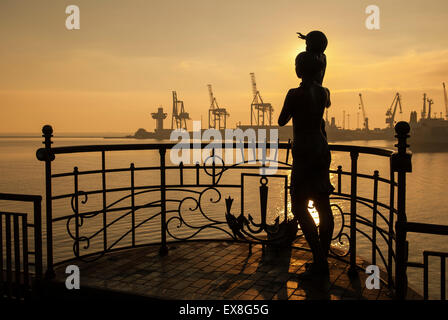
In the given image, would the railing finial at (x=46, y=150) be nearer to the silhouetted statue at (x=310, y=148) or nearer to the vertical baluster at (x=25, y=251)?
the vertical baluster at (x=25, y=251)

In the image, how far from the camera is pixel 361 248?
953 centimetres

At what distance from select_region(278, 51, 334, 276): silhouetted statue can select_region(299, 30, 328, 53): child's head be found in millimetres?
70

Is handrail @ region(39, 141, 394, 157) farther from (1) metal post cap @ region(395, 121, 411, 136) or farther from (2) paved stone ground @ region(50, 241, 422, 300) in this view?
(2) paved stone ground @ region(50, 241, 422, 300)

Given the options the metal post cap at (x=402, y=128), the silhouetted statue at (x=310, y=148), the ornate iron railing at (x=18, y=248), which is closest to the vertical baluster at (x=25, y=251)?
the ornate iron railing at (x=18, y=248)

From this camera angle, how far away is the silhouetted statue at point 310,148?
290 cm

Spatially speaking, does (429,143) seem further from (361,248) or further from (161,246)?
(161,246)

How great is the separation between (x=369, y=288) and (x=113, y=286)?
210 cm

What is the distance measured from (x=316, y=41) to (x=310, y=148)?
0.88 m

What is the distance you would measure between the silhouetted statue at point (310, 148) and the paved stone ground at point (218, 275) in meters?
0.28

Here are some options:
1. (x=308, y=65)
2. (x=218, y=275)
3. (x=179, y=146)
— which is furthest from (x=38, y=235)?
(x=308, y=65)
